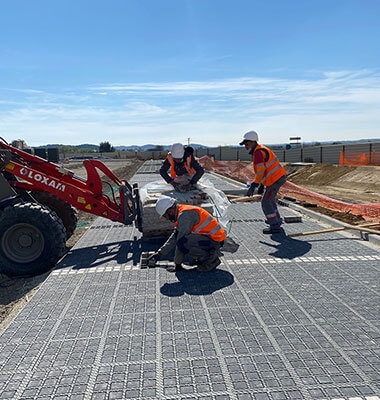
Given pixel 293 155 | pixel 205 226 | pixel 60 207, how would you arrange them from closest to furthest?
pixel 205 226 → pixel 60 207 → pixel 293 155

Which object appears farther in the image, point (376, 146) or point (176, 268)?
point (376, 146)

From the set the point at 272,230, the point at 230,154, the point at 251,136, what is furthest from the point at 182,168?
the point at 230,154

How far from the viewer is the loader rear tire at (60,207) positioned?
7270 millimetres

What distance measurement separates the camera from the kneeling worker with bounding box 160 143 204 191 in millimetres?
7637

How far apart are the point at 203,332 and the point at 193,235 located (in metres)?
1.76

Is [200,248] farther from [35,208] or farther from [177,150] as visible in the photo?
[177,150]

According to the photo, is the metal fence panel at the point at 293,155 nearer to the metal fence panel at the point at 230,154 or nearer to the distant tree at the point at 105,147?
the metal fence panel at the point at 230,154

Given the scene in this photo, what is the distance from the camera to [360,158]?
24375 millimetres

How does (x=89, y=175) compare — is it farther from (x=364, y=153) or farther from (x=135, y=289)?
(x=364, y=153)

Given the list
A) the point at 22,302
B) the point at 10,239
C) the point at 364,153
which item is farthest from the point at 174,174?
the point at 364,153

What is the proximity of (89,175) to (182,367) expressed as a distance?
175 inches

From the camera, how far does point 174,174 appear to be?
317 inches

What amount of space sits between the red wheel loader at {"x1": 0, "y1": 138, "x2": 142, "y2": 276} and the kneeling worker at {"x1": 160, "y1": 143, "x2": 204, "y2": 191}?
111 cm

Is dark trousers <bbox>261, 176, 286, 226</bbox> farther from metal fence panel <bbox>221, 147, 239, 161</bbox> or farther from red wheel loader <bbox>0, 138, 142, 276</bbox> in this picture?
metal fence panel <bbox>221, 147, 239, 161</bbox>
